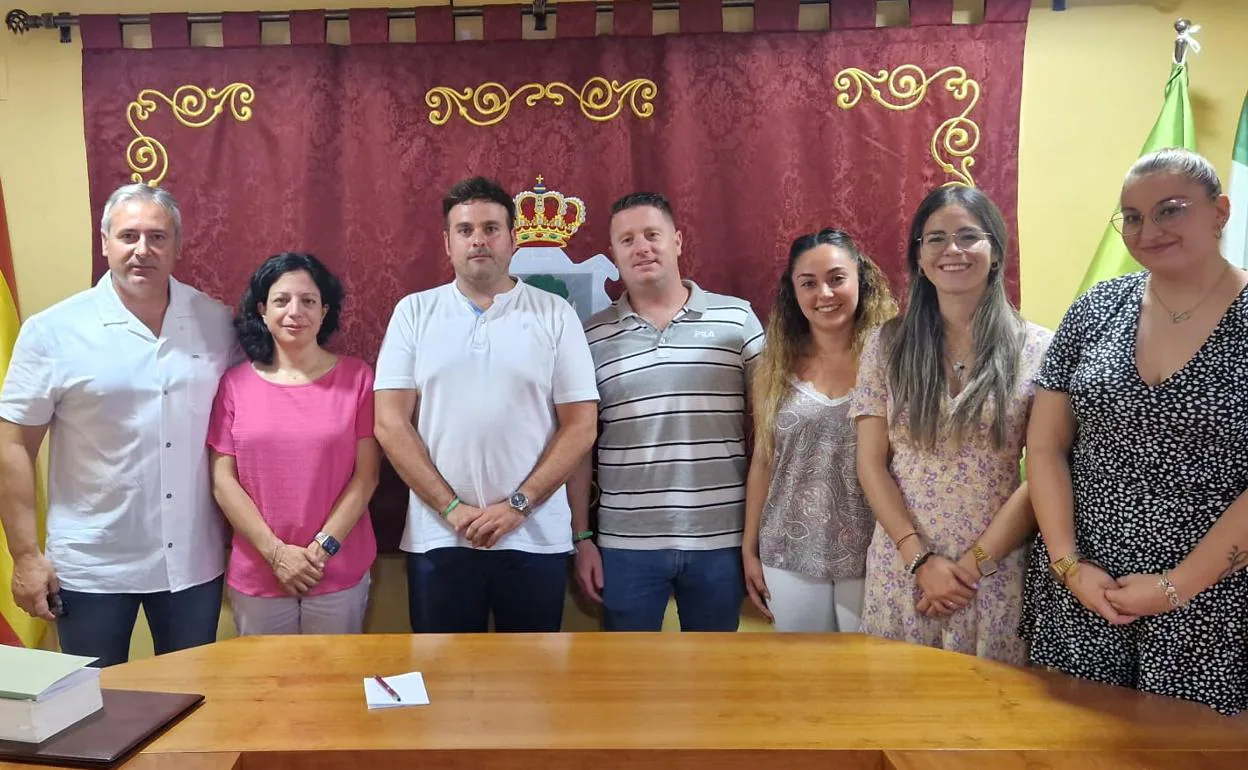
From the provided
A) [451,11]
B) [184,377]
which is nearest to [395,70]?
[451,11]

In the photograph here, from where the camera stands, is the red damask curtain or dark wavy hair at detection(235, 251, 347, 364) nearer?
dark wavy hair at detection(235, 251, 347, 364)

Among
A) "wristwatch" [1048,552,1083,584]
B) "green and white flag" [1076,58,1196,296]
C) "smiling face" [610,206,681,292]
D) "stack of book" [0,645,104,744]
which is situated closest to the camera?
"stack of book" [0,645,104,744]

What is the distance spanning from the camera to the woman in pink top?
2.36 meters

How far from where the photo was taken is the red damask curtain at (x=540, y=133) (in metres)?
2.72

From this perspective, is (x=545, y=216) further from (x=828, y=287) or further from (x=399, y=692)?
(x=399, y=692)

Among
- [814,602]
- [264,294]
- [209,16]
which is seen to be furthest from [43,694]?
[209,16]

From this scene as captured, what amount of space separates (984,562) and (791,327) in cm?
84

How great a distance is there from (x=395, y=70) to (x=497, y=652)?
1959mm

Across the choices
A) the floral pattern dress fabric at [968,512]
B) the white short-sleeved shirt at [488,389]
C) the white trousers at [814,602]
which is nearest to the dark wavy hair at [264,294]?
the white short-sleeved shirt at [488,389]

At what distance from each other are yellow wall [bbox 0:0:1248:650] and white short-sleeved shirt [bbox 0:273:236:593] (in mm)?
636

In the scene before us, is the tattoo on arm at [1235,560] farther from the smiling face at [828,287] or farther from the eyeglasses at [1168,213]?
the smiling face at [828,287]

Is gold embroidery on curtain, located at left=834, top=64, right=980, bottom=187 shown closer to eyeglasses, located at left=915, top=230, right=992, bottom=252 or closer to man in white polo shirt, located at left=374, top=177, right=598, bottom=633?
eyeglasses, located at left=915, top=230, right=992, bottom=252

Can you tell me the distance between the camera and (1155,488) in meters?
1.66

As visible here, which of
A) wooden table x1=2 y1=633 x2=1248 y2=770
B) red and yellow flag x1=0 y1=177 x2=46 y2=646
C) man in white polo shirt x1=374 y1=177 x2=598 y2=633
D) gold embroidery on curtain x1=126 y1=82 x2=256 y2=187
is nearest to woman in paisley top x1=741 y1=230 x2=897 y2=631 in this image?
wooden table x1=2 y1=633 x2=1248 y2=770
